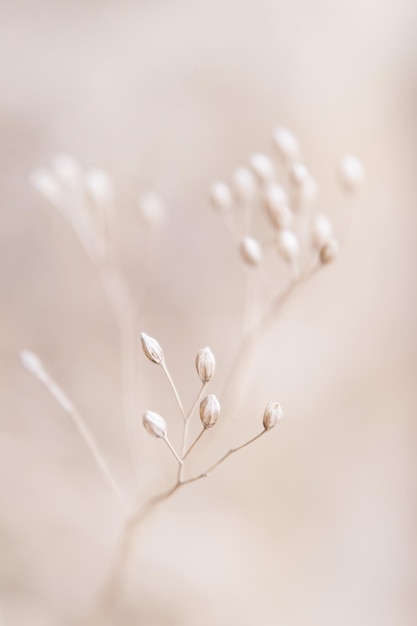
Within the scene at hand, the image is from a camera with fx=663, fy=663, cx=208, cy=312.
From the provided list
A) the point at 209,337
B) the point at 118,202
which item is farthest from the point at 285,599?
the point at 118,202

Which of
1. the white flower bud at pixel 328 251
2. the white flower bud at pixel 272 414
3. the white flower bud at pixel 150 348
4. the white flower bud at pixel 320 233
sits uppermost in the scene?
the white flower bud at pixel 150 348

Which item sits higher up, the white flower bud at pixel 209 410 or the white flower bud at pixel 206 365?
the white flower bud at pixel 206 365

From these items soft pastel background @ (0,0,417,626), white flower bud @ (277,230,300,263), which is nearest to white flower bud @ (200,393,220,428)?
white flower bud @ (277,230,300,263)

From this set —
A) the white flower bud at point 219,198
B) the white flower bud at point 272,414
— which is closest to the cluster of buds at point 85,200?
the white flower bud at point 219,198

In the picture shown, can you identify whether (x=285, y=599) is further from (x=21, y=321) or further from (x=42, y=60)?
(x=42, y=60)

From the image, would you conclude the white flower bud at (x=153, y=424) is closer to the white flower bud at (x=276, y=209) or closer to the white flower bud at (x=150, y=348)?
the white flower bud at (x=150, y=348)

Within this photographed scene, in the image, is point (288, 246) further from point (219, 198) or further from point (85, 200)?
point (85, 200)

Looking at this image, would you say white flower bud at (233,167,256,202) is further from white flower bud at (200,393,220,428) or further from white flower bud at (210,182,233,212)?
white flower bud at (200,393,220,428)
